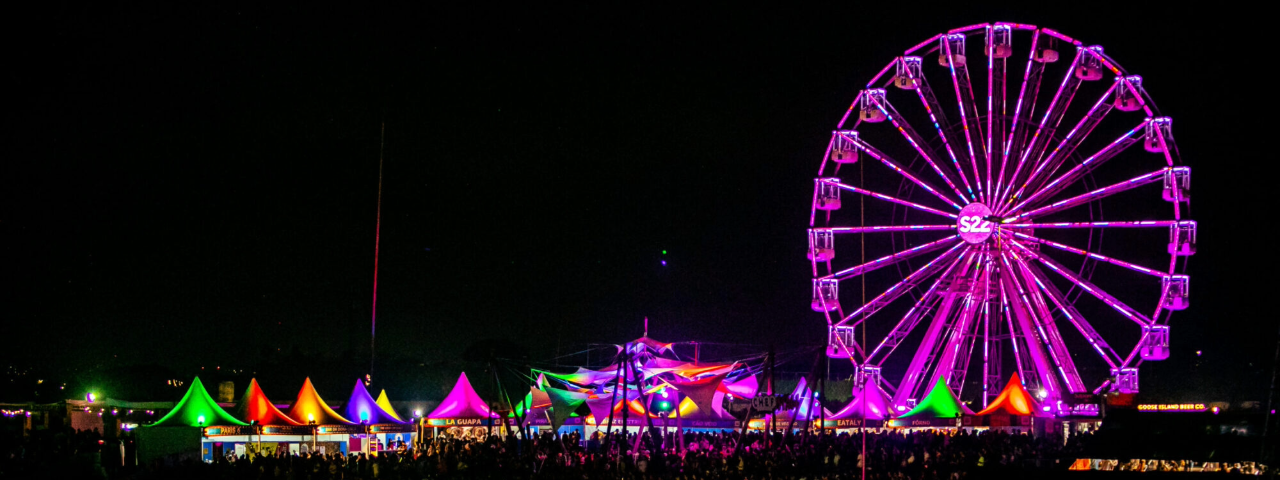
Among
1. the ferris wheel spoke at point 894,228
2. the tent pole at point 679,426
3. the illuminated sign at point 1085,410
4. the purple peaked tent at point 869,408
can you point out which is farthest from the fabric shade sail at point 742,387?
the illuminated sign at point 1085,410

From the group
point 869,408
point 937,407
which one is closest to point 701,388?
point 869,408

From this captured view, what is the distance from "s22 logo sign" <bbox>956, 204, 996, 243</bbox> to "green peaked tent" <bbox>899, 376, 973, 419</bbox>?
441 centimetres

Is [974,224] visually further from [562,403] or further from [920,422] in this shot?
Result: [562,403]

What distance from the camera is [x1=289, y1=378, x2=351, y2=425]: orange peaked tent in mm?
31109

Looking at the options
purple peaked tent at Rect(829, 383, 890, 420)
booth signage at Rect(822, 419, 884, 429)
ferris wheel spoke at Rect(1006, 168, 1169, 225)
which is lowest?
booth signage at Rect(822, 419, 884, 429)

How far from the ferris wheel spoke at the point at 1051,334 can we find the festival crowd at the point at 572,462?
7.87 m

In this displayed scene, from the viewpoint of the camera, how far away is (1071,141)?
34156 mm

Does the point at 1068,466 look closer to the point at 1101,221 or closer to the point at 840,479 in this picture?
the point at 840,479

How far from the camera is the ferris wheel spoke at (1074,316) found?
34031 millimetres

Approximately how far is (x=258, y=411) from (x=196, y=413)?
5.64ft

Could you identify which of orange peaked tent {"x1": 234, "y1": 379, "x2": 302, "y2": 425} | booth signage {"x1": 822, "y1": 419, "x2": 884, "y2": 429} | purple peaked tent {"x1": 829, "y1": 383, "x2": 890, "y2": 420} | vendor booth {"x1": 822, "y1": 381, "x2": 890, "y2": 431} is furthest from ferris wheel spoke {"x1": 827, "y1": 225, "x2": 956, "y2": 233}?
orange peaked tent {"x1": 234, "y1": 379, "x2": 302, "y2": 425}

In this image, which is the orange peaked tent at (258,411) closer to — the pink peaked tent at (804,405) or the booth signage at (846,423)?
the pink peaked tent at (804,405)

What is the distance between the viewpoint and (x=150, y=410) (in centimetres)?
4059

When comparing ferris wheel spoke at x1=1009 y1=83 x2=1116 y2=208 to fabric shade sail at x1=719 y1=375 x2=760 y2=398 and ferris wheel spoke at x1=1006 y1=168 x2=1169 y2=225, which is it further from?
fabric shade sail at x1=719 y1=375 x2=760 y2=398
